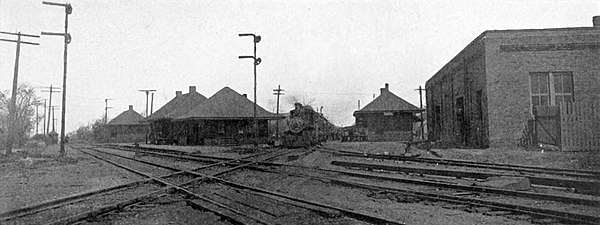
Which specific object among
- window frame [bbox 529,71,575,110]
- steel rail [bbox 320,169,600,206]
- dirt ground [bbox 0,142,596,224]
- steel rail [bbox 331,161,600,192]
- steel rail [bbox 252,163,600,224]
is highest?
window frame [bbox 529,71,575,110]

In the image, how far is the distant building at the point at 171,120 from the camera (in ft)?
139

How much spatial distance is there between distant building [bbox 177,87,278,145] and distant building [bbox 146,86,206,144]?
7.42 ft

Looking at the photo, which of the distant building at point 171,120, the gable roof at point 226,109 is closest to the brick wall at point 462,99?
the gable roof at point 226,109

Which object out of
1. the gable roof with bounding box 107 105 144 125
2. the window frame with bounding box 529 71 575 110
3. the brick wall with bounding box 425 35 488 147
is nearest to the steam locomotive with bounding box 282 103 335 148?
the brick wall with bounding box 425 35 488 147

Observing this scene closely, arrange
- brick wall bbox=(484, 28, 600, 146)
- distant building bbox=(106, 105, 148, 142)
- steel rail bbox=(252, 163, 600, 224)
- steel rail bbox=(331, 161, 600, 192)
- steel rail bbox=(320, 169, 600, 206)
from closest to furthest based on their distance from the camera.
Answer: steel rail bbox=(252, 163, 600, 224), steel rail bbox=(320, 169, 600, 206), steel rail bbox=(331, 161, 600, 192), brick wall bbox=(484, 28, 600, 146), distant building bbox=(106, 105, 148, 142)

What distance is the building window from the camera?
19562 mm

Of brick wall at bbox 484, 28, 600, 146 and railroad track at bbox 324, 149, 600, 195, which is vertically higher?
brick wall at bbox 484, 28, 600, 146

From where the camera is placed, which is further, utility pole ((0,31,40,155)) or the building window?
utility pole ((0,31,40,155))

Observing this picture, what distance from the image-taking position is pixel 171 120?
137 feet

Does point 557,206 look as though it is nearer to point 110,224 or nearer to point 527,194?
point 527,194

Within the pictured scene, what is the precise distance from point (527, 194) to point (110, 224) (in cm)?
664

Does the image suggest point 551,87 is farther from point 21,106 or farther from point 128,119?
point 128,119

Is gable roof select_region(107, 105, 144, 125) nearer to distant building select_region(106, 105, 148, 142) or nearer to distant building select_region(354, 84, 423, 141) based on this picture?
distant building select_region(106, 105, 148, 142)

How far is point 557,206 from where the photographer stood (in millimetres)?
6723
